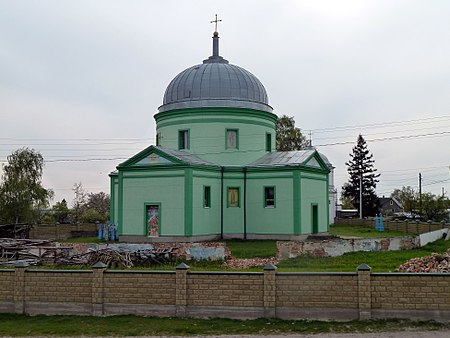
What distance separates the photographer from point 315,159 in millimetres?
28469

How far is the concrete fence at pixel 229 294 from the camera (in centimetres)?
1141

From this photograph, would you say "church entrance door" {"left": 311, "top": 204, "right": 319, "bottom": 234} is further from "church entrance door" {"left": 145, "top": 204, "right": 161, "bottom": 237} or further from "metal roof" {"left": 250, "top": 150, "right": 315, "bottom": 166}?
"church entrance door" {"left": 145, "top": 204, "right": 161, "bottom": 237}

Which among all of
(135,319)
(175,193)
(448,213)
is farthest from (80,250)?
(448,213)

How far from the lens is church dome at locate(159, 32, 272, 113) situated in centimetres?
2844

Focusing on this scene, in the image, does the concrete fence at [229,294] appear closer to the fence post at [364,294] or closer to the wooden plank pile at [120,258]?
the fence post at [364,294]

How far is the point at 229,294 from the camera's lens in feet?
39.3

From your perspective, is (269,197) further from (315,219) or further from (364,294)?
(364,294)

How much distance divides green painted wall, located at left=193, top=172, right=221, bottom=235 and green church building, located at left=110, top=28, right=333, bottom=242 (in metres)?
0.05

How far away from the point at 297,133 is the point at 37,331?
3449 centimetres

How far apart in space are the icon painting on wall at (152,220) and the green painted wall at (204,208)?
1788 millimetres

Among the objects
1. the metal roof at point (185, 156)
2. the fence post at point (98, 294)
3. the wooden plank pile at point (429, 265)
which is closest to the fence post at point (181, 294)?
the fence post at point (98, 294)

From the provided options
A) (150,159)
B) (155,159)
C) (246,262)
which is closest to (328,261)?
(246,262)

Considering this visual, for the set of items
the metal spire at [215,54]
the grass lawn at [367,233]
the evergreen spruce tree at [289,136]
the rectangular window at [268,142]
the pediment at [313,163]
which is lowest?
the grass lawn at [367,233]

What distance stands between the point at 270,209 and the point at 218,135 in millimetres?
4699
